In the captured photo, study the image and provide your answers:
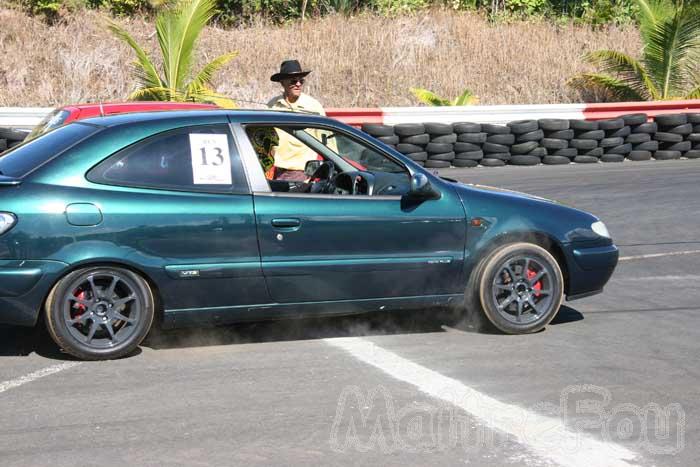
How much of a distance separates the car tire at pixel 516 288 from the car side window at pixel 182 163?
6.04 feet

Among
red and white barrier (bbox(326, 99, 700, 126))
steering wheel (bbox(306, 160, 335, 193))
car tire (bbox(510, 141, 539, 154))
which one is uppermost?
red and white barrier (bbox(326, 99, 700, 126))

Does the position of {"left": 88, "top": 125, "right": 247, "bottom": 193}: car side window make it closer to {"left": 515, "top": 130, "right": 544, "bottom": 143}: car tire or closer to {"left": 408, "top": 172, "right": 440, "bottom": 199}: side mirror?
{"left": 408, "top": 172, "right": 440, "bottom": 199}: side mirror

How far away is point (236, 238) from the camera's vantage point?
676 cm

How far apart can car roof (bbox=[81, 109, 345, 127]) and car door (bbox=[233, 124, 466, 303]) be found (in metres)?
0.14

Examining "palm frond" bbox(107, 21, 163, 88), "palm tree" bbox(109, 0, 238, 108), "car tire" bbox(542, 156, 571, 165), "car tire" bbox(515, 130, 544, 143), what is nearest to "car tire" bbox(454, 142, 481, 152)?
"car tire" bbox(515, 130, 544, 143)

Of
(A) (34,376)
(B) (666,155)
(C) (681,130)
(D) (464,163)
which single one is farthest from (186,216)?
(C) (681,130)

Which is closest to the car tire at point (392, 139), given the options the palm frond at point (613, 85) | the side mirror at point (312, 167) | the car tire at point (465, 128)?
the car tire at point (465, 128)

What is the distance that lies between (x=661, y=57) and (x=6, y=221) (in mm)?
18954

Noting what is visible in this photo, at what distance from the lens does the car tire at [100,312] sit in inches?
254

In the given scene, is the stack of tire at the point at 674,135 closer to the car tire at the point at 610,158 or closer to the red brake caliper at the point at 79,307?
the car tire at the point at 610,158

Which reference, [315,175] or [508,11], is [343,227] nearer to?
[315,175]

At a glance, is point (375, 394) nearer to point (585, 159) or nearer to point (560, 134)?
point (560, 134)

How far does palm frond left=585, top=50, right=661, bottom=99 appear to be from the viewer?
74.8ft

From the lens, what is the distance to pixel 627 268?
10102 millimetres
